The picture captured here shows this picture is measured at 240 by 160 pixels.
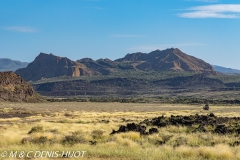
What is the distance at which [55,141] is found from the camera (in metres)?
20.2

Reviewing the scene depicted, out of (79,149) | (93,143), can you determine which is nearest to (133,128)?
(93,143)

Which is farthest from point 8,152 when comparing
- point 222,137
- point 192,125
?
point 192,125

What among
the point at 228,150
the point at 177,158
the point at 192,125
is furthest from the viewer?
the point at 192,125

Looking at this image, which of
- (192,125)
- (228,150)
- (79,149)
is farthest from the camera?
(192,125)

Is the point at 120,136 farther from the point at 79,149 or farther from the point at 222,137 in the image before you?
the point at 222,137

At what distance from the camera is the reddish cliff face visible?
4195 inches

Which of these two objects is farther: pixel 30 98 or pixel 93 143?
pixel 30 98

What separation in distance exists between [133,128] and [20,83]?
9652 centimetres

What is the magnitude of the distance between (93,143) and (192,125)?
11.8m

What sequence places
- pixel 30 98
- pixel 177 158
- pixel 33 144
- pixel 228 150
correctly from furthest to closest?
pixel 30 98, pixel 33 144, pixel 228 150, pixel 177 158

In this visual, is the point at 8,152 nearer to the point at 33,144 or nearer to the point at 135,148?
the point at 33,144

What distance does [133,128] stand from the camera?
24.8 meters

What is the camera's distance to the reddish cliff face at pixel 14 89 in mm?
106562

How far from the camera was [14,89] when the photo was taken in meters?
110
